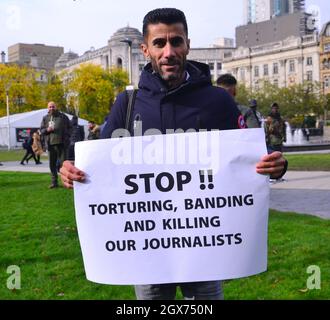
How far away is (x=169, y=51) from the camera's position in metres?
2.49

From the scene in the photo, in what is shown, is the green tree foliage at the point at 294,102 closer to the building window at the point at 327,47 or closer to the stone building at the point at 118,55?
the building window at the point at 327,47

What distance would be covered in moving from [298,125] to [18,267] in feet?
217

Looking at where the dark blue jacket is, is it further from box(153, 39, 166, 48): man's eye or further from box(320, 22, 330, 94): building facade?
box(320, 22, 330, 94): building facade

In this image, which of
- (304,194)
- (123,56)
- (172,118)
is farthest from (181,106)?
(123,56)

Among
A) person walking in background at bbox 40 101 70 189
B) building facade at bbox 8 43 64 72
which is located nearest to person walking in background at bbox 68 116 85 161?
person walking in background at bbox 40 101 70 189

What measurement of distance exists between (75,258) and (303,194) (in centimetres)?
575

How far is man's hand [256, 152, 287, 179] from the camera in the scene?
2443 mm

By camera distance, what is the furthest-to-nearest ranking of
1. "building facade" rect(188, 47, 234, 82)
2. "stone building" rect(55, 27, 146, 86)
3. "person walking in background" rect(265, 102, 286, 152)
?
1. "building facade" rect(188, 47, 234, 82)
2. "stone building" rect(55, 27, 146, 86)
3. "person walking in background" rect(265, 102, 286, 152)

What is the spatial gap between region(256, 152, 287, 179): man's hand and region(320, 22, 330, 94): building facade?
295 ft

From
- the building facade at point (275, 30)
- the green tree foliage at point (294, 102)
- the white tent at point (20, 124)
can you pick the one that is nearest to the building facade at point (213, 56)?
the building facade at point (275, 30)

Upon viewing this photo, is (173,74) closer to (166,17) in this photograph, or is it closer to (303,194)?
(166,17)
